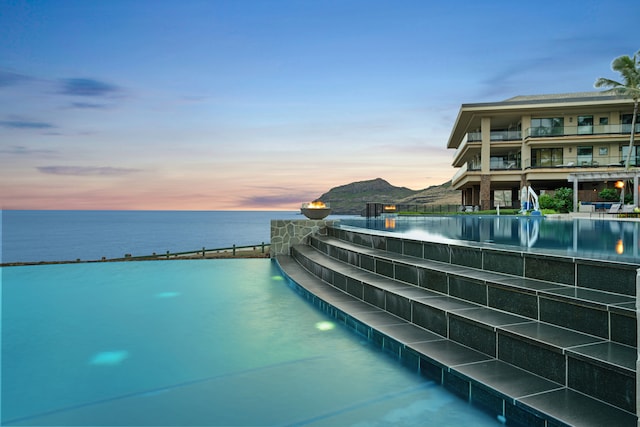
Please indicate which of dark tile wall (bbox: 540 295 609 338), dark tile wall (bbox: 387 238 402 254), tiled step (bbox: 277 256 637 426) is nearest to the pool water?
tiled step (bbox: 277 256 637 426)

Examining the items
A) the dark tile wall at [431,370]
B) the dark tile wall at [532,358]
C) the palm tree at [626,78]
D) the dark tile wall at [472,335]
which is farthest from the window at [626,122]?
the dark tile wall at [431,370]

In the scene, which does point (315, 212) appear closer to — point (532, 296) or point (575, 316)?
point (532, 296)

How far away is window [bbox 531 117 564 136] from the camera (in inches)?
1271

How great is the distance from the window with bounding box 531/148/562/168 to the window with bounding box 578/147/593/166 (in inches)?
57.3

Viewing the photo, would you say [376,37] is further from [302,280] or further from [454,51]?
[302,280]

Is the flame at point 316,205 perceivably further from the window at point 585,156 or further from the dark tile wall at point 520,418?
the window at point 585,156

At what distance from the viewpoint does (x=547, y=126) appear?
33.0m

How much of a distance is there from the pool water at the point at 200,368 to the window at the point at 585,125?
34369mm

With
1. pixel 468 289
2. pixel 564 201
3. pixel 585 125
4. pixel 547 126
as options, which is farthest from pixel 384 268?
pixel 585 125

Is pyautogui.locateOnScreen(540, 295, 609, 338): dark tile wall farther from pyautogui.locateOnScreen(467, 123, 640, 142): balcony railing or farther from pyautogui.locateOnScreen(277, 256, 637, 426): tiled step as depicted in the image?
pyautogui.locateOnScreen(467, 123, 640, 142): balcony railing

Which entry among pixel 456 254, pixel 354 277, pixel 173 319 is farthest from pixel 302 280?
pixel 456 254

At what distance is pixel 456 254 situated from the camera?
215 inches

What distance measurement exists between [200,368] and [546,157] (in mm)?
36264

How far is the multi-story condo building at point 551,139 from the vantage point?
104 ft
